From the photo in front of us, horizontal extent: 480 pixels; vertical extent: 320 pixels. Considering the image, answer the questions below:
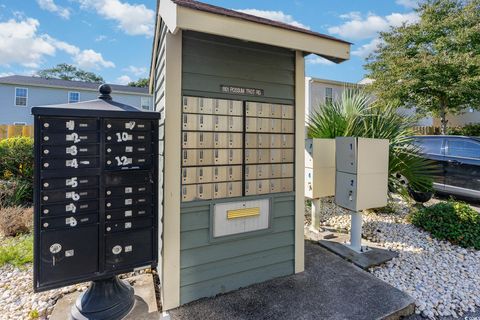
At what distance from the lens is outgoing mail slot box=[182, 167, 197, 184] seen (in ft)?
7.00

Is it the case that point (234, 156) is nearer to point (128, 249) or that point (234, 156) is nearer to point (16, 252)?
point (128, 249)

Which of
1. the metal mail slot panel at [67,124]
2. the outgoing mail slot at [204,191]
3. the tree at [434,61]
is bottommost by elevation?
the outgoing mail slot at [204,191]

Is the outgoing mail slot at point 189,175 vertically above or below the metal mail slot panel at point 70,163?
below

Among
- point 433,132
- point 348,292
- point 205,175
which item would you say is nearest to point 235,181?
point 205,175

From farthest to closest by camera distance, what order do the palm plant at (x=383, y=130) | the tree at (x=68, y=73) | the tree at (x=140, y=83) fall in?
1. the tree at (x=68, y=73)
2. the tree at (x=140, y=83)
3. the palm plant at (x=383, y=130)

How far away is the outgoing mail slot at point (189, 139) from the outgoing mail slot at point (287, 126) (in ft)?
2.99

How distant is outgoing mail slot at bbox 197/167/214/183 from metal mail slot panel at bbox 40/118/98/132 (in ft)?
2.80

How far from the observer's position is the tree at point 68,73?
97.2 feet

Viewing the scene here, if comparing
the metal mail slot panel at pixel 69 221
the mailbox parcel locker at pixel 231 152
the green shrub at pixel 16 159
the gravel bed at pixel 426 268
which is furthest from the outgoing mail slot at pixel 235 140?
the green shrub at pixel 16 159

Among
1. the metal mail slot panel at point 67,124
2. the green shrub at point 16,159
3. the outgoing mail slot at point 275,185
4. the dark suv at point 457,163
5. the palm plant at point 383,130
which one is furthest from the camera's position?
the green shrub at point 16,159

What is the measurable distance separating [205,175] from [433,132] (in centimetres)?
1471

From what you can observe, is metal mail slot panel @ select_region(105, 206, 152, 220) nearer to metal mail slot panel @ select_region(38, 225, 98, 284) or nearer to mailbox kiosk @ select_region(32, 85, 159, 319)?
mailbox kiosk @ select_region(32, 85, 159, 319)

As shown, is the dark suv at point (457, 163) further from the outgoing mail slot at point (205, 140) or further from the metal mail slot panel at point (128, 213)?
the metal mail slot panel at point (128, 213)

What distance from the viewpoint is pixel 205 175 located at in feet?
7.25
